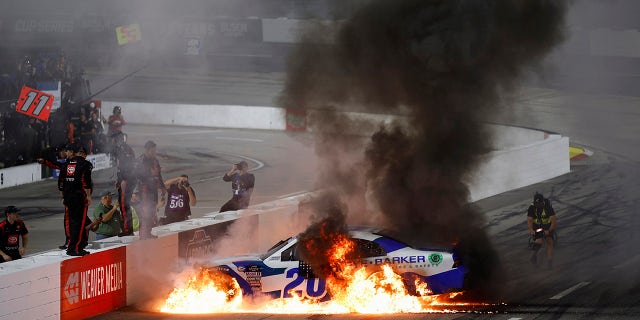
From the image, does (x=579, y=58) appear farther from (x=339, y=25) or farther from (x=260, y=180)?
(x=339, y=25)

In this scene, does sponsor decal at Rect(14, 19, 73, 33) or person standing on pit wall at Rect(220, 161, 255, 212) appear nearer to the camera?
sponsor decal at Rect(14, 19, 73, 33)

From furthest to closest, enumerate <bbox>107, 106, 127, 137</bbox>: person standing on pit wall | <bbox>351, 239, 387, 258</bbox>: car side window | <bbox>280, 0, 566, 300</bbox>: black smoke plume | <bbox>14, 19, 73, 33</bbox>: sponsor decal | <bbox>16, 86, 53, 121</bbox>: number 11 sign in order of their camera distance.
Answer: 1. <bbox>107, 106, 127, 137</bbox>: person standing on pit wall
2. <bbox>16, 86, 53, 121</bbox>: number 11 sign
3. <bbox>14, 19, 73, 33</bbox>: sponsor decal
4. <bbox>280, 0, 566, 300</bbox>: black smoke plume
5. <bbox>351, 239, 387, 258</bbox>: car side window

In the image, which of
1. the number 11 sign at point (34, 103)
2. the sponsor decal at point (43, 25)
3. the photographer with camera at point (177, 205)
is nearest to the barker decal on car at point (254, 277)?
the photographer with camera at point (177, 205)

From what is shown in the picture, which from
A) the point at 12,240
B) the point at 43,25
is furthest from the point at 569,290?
the point at 43,25

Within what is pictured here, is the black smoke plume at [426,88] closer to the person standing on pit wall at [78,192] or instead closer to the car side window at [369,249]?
the car side window at [369,249]

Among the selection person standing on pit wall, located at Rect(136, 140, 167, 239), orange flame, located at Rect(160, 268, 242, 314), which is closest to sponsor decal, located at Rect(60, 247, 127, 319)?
orange flame, located at Rect(160, 268, 242, 314)

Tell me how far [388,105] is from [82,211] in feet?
13.3

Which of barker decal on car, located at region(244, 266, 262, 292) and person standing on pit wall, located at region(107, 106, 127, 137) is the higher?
person standing on pit wall, located at region(107, 106, 127, 137)

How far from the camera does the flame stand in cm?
1122

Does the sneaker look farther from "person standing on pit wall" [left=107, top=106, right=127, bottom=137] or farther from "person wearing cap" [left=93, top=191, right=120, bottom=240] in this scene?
"person standing on pit wall" [left=107, top=106, right=127, bottom=137]

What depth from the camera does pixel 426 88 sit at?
12094 millimetres

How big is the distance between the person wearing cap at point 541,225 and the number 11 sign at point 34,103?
1134 centimetres

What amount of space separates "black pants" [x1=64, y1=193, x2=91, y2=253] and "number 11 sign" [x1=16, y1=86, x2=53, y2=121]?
9.97 m

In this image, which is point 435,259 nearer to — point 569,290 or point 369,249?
point 369,249
